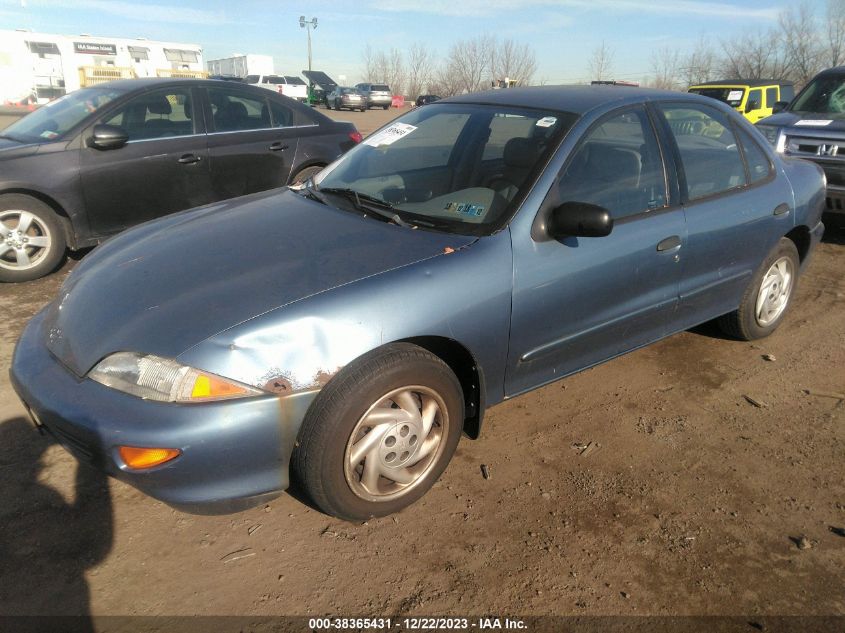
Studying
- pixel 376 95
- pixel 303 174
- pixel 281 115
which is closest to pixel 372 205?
pixel 303 174

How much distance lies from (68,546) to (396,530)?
123 cm

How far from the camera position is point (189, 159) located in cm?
558

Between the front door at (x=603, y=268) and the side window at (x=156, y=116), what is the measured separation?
13.2 ft

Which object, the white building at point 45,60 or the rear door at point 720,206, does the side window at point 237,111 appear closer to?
the rear door at point 720,206

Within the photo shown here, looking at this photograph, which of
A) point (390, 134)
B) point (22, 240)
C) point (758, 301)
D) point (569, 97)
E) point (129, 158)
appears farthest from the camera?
point (129, 158)

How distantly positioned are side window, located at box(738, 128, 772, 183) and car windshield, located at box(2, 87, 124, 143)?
492 cm

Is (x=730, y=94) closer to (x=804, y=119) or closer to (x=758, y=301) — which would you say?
(x=804, y=119)

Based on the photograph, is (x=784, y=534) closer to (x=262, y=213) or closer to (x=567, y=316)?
(x=567, y=316)

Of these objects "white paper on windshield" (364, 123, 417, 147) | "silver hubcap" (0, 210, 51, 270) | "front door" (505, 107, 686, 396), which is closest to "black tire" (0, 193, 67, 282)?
"silver hubcap" (0, 210, 51, 270)

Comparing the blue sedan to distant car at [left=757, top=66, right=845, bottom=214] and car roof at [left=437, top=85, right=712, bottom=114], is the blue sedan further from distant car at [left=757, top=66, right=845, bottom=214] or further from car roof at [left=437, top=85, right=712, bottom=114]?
distant car at [left=757, top=66, right=845, bottom=214]

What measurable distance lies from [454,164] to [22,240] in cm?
377

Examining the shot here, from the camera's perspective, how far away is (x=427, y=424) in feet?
8.45

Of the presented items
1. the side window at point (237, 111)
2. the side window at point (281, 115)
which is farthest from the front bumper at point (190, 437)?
the side window at point (281, 115)

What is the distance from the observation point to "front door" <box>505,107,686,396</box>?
9.11 ft
